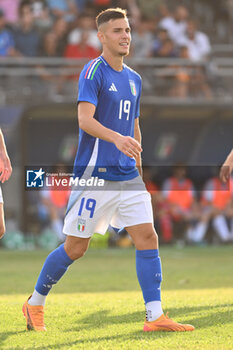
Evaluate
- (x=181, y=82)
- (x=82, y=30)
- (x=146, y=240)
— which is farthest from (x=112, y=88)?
(x=82, y=30)

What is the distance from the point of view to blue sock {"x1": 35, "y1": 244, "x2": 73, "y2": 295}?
240 inches

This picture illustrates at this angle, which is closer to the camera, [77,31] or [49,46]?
[49,46]

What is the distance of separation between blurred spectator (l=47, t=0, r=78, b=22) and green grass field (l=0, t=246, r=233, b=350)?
6.90 metres

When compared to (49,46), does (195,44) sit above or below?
below

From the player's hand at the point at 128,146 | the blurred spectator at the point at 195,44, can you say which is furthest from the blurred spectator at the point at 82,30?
the player's hand at the point at 128,146

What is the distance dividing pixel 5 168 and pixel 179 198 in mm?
12591

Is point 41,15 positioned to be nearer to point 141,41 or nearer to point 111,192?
point 141,41

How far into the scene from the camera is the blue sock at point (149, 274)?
595cm

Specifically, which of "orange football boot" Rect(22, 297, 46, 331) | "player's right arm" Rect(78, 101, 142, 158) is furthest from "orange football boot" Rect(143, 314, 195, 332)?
"player's right arm" Rect(78, 101, 142, 158)

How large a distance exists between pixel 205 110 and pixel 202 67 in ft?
3.22

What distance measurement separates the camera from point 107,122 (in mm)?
6059

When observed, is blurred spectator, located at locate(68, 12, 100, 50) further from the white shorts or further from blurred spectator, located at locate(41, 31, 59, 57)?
the white shorts

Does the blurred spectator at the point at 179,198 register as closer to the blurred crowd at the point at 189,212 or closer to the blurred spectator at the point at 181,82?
the blurred crowd at the point at 189,212

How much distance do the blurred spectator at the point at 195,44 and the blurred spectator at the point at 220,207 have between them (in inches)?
122
